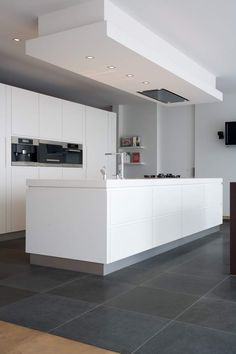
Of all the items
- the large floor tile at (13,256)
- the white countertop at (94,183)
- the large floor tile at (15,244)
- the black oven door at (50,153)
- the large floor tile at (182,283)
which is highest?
the black oven door at (50,153)

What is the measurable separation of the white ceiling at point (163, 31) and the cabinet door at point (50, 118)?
50 centimetres

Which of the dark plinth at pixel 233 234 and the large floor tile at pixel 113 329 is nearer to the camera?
the large floor tile at pixel 113 329

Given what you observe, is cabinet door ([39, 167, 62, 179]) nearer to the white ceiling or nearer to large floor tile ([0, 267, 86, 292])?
the white ceiling

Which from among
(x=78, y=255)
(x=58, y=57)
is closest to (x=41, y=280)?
(x=78, y=255)

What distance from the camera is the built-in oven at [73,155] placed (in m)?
6.64

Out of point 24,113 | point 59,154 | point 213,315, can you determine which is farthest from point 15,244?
point 213,315

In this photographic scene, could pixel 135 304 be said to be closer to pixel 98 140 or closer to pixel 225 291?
pixel 225 291

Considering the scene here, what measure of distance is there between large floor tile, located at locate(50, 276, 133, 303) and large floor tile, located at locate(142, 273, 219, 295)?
0.87ft

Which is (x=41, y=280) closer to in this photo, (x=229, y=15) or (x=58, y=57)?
(x=58, y=57)

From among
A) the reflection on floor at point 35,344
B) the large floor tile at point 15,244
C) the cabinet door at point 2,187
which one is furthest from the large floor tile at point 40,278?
the cabinet door at point 2,187

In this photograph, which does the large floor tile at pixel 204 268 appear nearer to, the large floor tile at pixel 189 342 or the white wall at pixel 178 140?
the large floor tile at pixel 189 342

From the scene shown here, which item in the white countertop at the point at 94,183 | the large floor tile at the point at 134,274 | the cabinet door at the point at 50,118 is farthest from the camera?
the cabinet door at the point at 50,118

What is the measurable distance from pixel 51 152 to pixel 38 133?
0.41 m

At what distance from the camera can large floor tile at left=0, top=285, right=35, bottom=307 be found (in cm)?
285
